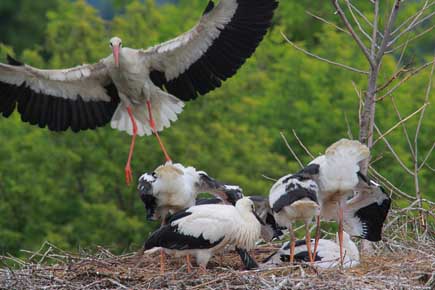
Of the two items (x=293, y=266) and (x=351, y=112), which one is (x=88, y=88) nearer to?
(x=293, y=266)

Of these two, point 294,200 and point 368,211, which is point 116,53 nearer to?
point 368,211

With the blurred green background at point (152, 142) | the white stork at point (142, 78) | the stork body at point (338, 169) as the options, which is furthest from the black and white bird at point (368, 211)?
the blurred green background at point (152, 142)

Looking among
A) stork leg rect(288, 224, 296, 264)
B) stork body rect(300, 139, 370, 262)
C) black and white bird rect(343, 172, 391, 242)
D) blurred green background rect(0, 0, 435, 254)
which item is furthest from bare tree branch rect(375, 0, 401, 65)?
blurred green background rect(0, 0, 435, 254)

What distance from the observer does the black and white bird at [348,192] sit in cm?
1019

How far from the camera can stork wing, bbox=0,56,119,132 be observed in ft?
42.2

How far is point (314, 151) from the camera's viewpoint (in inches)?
941

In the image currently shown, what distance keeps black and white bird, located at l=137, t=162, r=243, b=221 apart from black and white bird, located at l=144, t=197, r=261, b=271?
0.43 meters

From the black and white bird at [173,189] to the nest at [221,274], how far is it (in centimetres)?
51

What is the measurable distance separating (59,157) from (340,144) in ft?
52.6

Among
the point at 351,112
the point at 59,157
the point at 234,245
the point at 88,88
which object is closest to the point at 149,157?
the point at 59,157

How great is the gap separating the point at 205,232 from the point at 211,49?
9.65 feet

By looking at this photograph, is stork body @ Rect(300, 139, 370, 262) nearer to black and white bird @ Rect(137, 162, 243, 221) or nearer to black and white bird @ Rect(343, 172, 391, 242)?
black and white bird @ Rect(343, 172, 391, 242)

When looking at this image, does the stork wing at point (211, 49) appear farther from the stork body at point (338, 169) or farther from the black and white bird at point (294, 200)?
the black and white bird at point (294, 200)

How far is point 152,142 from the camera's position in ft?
81.2
